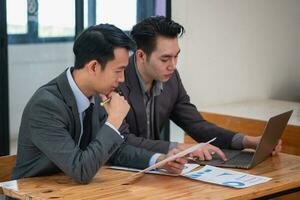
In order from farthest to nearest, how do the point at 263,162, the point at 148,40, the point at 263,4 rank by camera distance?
1. the point at 263,4
2. the point at 148,40
3. the point at 263,162

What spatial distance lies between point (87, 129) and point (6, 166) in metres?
0.37

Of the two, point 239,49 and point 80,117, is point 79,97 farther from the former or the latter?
point 239,49

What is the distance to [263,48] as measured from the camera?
17.5 feet

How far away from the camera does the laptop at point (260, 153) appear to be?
8.87 ft

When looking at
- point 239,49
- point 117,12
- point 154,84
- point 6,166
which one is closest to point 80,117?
point 6,166

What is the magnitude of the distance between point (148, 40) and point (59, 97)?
2.58 ft

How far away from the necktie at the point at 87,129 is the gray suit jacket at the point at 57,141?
0.04 metres

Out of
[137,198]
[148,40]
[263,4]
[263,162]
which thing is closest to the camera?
[137,198]

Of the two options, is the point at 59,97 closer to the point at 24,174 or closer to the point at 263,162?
the point at 24,174

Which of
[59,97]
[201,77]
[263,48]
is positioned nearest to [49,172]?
[59,97]

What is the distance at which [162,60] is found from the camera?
309 centimetres

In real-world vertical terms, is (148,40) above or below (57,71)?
above

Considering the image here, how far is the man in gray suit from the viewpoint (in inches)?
93.3

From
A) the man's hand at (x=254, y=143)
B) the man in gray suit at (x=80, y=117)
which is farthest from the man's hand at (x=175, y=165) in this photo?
the man's hand at (x=254, y=143)
